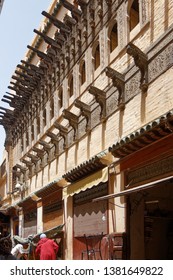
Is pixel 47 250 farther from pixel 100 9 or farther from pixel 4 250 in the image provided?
pixel 4 250

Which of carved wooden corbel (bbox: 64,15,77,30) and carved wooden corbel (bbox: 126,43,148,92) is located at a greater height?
carved wooden corbel (bbox: 64,15,77,30)

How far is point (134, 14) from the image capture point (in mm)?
10430

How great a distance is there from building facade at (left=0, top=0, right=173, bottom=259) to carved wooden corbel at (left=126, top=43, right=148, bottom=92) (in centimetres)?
2

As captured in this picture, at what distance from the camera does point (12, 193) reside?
83.4 feet

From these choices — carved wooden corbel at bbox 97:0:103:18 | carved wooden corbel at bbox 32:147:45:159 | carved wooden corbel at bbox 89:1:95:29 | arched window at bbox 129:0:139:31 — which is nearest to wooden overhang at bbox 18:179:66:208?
carved wooden corbel at bbox 32:147:45:159

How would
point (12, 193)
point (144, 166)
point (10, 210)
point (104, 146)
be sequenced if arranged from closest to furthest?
point (144, 166)
point (104, 146)
point (10, 210)
point (12, 193)

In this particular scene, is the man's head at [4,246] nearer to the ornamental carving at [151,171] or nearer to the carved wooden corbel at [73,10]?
the ornamental carving at [151,171]

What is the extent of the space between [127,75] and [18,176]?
14.9 meters

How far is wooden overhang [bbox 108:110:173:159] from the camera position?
275 inches

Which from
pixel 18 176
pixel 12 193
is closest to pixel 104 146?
pixel 18 176

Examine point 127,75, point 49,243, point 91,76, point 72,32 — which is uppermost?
point 72,32

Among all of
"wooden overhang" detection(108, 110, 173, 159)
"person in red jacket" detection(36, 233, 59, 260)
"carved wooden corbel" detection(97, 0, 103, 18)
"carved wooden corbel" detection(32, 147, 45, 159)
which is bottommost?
"person in red jacket" detection(36, 233, 59, 260)

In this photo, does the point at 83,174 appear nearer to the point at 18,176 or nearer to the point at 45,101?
the point at 45,101

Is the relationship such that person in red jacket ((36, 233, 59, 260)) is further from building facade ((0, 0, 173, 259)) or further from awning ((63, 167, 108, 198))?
awning ((63, 167, 108, 198))
